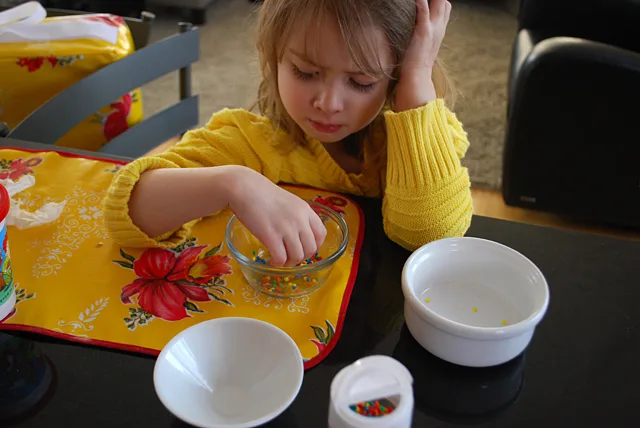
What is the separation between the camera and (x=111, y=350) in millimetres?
675

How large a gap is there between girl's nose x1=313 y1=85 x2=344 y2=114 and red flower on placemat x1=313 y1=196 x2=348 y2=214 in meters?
0.15

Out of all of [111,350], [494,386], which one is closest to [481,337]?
[494,386]

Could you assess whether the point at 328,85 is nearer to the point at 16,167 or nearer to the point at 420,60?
the point at 420,60

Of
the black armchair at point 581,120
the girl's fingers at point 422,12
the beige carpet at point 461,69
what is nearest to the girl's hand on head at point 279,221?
the girl's fingers at point 422,12

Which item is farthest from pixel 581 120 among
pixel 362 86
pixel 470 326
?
pixel 470 326

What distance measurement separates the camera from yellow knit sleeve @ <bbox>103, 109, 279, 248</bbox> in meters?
0.83

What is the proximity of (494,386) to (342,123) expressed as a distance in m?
0.44

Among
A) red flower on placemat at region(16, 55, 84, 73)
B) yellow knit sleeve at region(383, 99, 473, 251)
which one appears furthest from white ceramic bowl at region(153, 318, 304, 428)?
red flower on placemat at region(16, 55, 84, 73)

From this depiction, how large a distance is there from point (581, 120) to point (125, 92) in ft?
A: 4.17

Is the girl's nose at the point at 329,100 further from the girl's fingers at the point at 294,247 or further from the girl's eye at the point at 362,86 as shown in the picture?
the girl's fingers at the point at 294,247

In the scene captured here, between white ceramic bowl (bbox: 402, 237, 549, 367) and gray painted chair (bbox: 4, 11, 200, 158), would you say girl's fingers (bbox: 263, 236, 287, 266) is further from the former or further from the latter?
gray painted chair (bbox: 4, 11, 200, 158)

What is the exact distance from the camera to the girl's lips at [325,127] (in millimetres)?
946

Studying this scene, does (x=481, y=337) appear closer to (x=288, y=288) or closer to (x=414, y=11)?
(x=288, y=288)

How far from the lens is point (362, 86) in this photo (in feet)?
3.01
